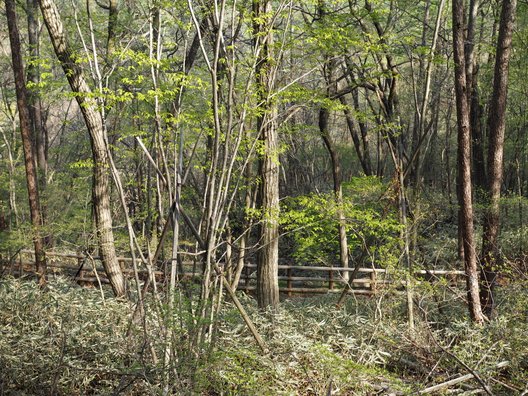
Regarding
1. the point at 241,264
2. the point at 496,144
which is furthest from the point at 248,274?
the point at 496,144

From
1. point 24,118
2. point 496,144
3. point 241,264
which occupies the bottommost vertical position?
point 241,264

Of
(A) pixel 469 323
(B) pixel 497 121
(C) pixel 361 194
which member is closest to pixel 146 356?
(A) pixel 469 323

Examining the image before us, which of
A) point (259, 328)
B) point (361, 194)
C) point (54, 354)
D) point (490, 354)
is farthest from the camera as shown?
point (361, 194)

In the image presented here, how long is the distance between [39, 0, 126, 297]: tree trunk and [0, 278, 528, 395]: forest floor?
0.65 meters

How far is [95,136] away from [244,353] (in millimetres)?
4719

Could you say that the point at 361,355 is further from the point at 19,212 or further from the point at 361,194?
the point at 19,212

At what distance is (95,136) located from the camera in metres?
9.26

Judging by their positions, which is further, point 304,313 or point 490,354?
point 304,313

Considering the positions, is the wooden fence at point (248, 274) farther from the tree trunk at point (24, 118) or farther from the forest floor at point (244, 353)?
the forest floor at point (244, 353)

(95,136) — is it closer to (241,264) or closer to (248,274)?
(241,264)

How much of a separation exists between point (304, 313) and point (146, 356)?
3.70 m

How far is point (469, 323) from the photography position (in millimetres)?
8883

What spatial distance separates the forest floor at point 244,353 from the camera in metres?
5.84

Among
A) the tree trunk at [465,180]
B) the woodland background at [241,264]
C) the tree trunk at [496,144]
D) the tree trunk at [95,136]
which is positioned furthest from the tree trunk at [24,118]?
the tree trunk at [496,144]
